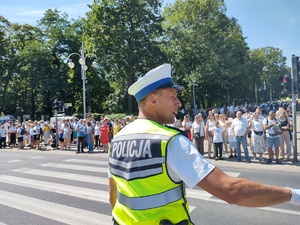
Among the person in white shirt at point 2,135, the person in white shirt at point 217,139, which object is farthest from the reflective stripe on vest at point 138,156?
the person in white shirt at point 2,135

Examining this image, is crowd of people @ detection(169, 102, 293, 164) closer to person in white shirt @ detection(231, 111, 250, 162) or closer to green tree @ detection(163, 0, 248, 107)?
person in white shirt @ detection(231, 111, 250, 162)

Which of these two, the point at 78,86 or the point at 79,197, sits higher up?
the point at 78,86

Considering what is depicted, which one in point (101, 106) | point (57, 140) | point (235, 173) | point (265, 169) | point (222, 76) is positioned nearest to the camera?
point (235, 173)

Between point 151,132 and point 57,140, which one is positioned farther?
point 57,140

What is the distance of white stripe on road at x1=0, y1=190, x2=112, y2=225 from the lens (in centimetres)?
509

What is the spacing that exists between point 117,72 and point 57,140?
16.4 meters

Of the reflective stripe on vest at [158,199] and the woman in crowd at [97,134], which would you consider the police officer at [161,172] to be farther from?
the woman in crowd at [97,134]

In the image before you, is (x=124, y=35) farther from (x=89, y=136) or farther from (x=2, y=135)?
(x=89, y=136)

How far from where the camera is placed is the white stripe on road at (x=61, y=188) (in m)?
6.55

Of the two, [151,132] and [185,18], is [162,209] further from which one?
[185,18]

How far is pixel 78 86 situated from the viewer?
44406 millimetres

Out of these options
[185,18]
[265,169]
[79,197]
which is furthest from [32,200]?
[185,18]

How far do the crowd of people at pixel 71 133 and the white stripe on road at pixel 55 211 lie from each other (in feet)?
26.0

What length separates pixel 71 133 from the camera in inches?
704
